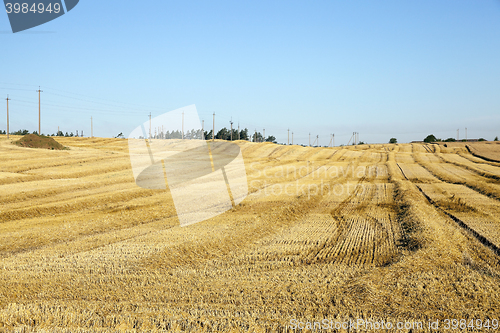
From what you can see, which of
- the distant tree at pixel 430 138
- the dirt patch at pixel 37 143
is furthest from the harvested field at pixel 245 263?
the distant tree at pixel 430 138

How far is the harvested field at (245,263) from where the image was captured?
6.12 m

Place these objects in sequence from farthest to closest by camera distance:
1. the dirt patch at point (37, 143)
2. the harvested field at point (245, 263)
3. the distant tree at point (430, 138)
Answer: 1. the distant tree at point (430, 138)
2. the dirt patch at point (37, 143)
3. the harvested field at point (245, 263)

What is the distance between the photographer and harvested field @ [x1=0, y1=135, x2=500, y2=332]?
20.1 ft

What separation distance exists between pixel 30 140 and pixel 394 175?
49573 millimetres

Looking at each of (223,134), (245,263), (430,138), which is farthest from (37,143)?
(430,138)

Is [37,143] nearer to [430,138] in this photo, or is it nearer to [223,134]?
[223,134]

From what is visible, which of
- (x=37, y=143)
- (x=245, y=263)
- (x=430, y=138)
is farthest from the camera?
(x=430, y=138)

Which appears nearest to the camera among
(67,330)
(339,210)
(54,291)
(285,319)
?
(67,330)

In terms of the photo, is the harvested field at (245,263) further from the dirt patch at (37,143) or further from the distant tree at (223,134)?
the distant tree at (223,134)

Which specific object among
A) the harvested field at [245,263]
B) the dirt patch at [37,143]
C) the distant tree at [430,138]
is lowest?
the harvested field at [245,263]

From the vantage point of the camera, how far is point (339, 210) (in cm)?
1794

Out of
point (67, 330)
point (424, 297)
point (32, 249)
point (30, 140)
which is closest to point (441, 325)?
point (424, 297)

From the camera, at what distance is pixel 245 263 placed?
9336 mm

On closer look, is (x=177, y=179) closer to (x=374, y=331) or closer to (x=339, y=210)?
(x=339, y=210)
